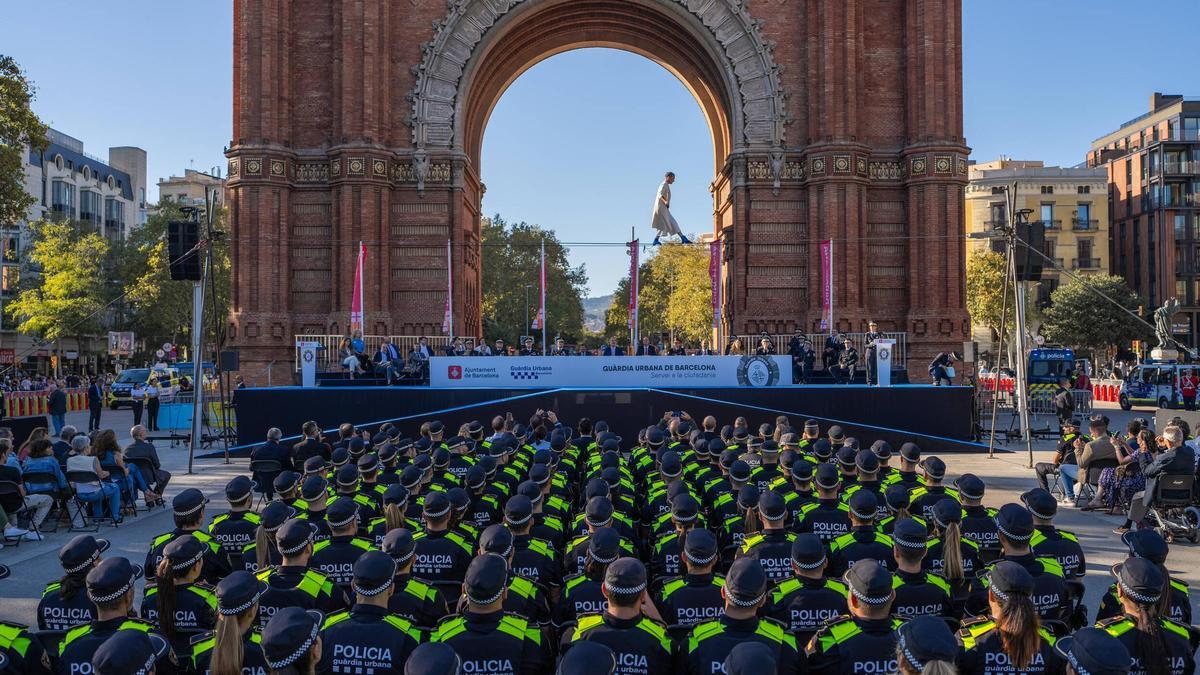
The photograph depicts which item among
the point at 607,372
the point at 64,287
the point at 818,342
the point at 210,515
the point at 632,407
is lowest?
the point at 210,515

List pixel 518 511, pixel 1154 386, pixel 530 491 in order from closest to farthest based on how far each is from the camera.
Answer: pixel 518 511 < pixel 530 491 < pixel 1154 386

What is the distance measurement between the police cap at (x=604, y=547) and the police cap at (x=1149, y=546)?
11.2 ft

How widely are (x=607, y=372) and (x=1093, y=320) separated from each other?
51956 millimetres

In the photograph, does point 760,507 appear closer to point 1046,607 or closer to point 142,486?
point 1046,607

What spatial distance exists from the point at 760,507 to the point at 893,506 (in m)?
1.75

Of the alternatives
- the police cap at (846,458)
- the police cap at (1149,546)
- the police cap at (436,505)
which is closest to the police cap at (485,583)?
the police cap at (436,505)

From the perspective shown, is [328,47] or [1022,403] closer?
[1022,403]

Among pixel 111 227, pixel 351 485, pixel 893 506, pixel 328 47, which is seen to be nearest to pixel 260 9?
pixel 328 47

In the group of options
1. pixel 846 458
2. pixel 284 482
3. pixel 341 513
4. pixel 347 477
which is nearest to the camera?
pixel 341 513

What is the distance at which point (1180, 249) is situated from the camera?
6619cm

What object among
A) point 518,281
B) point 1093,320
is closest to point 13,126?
point 518,281

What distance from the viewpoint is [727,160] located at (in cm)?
3116

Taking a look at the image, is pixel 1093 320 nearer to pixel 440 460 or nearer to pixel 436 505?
pixel 440 460

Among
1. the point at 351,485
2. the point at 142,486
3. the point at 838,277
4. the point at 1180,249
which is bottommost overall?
the point at 142,486
